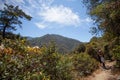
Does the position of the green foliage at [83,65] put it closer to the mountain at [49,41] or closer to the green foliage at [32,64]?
the mountain at [49,41]

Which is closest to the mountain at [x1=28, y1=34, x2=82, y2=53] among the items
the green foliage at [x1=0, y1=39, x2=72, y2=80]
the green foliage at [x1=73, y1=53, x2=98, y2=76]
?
the green foliage at [x1=0, y1=39, x2=72, y2=80]

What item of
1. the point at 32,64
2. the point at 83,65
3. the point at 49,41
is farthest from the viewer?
the point at 83,65

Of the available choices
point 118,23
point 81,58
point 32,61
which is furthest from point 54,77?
point 81,58

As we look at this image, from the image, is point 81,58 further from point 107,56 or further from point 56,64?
point 56,64

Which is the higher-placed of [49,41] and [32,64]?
[49,41]

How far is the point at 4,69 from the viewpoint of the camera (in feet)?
21.9

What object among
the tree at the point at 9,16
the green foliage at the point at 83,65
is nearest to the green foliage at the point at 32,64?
the green foliage at the point at 83,65

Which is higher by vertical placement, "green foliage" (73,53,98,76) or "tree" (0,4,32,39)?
"tree" (0,4,32,39)

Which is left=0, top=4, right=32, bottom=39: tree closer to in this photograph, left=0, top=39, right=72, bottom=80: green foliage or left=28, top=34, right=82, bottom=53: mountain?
left=28, top=34, right=82, bottom=53: mountain

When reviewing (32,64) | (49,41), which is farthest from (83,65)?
(32,64)

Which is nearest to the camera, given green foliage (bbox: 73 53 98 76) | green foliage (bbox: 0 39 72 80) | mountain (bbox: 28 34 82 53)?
green foliage (bbox: 0 39 72 80)

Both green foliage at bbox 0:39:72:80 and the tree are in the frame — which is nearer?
green foliage at bbox 0:39:72:80

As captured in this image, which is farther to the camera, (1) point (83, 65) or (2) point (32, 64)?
(1) point (83, 65)

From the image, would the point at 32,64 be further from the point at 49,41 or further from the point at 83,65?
the point at 83,65
